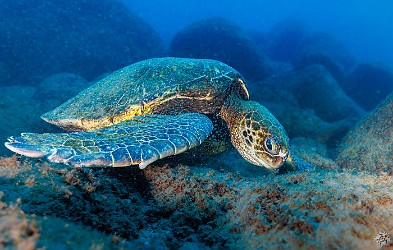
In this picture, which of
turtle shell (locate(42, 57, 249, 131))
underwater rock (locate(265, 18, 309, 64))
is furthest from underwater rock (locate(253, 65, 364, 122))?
underwater rock (locate(265, 18, 309, 64))

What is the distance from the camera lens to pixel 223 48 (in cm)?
1487

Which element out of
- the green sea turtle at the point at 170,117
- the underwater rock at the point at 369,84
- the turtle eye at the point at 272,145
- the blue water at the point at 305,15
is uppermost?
the blue water at the point at 305,15

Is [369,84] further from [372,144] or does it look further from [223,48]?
[372,144]

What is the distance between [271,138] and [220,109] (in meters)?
1.02

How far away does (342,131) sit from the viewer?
18.3 ft

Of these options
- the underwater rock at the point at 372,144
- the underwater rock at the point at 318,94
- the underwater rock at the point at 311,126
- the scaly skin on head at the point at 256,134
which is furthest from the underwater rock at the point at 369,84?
the scaly skin on head at the point at 256,134

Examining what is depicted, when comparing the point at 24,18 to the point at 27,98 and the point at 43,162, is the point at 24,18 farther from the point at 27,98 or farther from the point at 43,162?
the point at 43,162

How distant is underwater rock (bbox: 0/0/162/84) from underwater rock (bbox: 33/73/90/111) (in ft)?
10.3

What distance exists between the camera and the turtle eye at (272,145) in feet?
9.42

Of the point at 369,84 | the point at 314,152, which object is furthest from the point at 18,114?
the point at 369,84

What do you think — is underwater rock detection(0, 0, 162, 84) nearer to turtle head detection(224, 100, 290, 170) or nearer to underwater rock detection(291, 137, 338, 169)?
turtle head detection(224, 100, 290, 170)

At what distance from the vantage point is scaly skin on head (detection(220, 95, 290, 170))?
2.89m

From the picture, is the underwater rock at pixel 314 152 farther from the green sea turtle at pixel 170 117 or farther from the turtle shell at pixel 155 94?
the turtle shell at pixel 155 94

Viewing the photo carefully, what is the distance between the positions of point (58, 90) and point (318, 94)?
32.9ft
